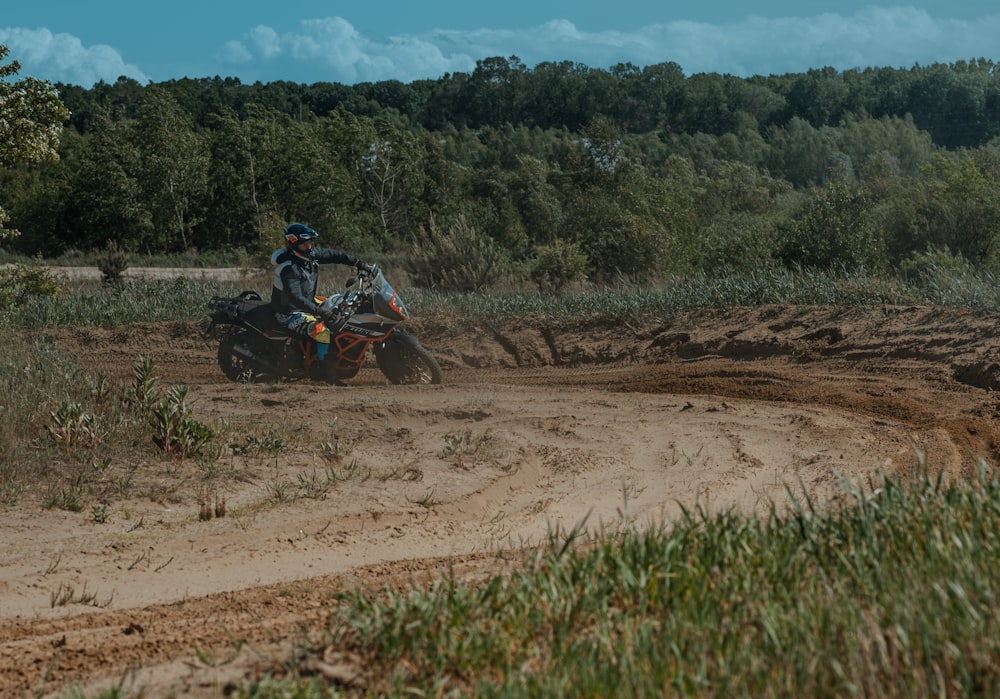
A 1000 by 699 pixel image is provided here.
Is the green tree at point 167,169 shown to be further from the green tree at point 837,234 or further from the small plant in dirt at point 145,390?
the small plant in dirt at point 145,390

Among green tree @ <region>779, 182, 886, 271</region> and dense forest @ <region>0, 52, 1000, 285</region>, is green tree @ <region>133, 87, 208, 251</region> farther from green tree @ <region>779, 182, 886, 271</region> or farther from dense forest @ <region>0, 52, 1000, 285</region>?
green tree @ <region>779, 182, 886, 271</region>

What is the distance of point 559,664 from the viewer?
126 inches

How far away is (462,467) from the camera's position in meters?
8.14

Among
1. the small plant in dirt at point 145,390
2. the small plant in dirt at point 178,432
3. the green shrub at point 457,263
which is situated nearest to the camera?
the small plant in dirt at point 178,432

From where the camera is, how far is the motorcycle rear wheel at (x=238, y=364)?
41.0 ft

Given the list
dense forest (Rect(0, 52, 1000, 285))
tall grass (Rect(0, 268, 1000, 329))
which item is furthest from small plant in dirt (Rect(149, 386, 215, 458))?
dense forest (Rect(0, 52, 1000, 285))

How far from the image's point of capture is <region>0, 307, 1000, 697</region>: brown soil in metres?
4.84

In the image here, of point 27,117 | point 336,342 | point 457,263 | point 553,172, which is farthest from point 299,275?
point 553,172

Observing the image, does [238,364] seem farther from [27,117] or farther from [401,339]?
[27,117]

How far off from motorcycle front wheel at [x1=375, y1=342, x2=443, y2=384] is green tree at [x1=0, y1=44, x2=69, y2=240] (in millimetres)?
7709

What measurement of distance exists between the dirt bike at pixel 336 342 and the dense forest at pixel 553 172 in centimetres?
754

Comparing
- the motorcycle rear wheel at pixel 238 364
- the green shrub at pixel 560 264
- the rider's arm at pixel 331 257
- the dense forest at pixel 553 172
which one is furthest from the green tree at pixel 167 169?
the rider's arm at pixel 331 257

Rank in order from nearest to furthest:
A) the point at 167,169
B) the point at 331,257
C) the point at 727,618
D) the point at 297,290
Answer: the point at 727,618 < the point at 331,257 < the point at 297,290 < the point at 167,169

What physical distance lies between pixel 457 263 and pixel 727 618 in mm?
18655
